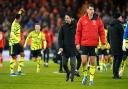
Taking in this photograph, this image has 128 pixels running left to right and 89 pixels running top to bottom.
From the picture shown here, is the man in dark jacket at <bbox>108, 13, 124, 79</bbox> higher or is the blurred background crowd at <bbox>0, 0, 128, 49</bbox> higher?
the blurred background crowd at <bbox>0, 0, 128, 49</bbox>

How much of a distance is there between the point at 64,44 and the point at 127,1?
23015 mm

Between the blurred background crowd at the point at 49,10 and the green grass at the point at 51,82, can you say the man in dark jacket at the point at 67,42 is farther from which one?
the blurred background crowd at the point at 49,10

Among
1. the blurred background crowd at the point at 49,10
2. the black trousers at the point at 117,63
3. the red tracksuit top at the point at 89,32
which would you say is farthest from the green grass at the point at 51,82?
the blurred background crowd at the point at 49,10

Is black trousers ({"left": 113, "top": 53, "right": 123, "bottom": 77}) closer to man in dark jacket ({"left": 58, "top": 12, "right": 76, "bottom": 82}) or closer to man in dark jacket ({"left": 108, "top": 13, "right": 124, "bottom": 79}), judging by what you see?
man in dark jacket ({"left": 108, "top": 13, "right": 124, "bottom": 79})

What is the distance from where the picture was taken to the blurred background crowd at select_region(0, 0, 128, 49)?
41.9 meters

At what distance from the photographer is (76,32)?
2028 centimetres

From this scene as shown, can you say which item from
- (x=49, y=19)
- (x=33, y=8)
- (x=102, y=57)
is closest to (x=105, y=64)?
(x=102, y=57)

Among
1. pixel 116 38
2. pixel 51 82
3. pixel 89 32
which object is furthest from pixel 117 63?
pixel 89 32

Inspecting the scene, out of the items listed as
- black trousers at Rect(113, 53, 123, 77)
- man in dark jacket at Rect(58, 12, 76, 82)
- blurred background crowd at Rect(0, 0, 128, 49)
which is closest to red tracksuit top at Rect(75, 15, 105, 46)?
man in dark jacket at Rect(58, 12, 76, 82)

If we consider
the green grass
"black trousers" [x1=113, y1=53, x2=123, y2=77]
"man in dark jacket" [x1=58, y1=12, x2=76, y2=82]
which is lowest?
the green grass

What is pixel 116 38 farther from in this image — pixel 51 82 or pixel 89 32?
pixel 89 32

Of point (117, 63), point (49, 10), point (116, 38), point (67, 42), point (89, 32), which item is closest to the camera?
point (89, 32)

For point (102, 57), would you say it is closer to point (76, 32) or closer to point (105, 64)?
point (105, 64)

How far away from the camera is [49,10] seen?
143 feet
